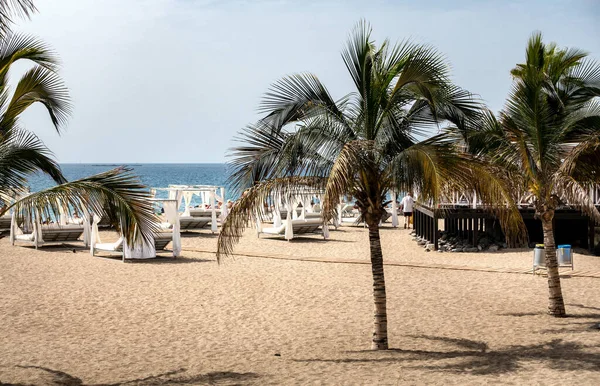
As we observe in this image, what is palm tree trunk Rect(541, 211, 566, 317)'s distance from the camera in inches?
415

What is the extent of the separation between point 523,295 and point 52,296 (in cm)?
750

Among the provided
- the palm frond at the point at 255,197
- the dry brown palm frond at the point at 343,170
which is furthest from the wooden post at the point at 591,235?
the dry brown palm frond at the point at 343,170

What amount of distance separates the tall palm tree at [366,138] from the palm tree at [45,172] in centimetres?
150

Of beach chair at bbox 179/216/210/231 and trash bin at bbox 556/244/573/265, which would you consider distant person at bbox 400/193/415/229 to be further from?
trash bin at bbox 556/244/573/265

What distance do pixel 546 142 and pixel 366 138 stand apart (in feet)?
10.2

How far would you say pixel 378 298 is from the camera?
8.87 meters

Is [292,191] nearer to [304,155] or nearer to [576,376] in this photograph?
[304,155]

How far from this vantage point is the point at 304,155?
864 centimetres

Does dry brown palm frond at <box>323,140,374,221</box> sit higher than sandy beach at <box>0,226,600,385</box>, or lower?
higher

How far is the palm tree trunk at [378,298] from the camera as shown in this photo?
8750 millimetres

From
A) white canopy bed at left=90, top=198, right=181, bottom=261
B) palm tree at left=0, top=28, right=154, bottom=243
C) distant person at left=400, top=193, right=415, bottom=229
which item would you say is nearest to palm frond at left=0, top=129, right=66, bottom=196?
palm tree at left=0, top=28, right=154, bottom=243

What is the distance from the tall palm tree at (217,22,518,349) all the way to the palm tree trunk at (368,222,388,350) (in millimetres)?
12

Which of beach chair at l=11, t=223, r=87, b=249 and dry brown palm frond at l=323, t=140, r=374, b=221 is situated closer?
dry brown palm frond at l=323, t=140, r=374, b=221

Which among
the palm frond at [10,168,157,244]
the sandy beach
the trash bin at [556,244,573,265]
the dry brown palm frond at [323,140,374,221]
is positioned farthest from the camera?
the trash bin at [556,244,573,265]
